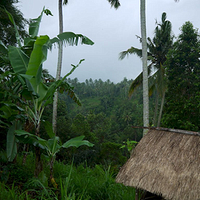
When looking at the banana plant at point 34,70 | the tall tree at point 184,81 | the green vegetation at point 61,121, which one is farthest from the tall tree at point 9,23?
the tall tree at point 184,81

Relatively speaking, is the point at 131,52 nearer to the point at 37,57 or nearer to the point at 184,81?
the point at 184,81

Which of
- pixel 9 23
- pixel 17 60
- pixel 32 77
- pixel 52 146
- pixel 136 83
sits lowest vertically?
pixel 52 146

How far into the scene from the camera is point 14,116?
16.5 feet

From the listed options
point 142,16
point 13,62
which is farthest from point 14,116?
point 142,16

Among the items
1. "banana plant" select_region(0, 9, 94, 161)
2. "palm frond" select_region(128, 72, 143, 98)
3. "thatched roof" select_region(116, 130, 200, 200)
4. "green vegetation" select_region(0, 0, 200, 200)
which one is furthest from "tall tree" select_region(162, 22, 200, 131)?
"banana plant" select_region(0, 9, 94, 161)

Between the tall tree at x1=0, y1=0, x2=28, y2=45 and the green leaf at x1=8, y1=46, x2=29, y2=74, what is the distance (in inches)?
189

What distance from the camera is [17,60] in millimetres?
5129

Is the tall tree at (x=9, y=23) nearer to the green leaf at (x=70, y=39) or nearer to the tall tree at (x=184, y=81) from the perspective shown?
the green leaf at (x=70, y=39)

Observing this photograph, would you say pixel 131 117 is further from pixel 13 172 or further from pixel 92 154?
pixel 13 172

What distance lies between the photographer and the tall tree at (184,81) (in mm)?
12344

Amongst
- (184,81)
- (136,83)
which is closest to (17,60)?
(184,81)

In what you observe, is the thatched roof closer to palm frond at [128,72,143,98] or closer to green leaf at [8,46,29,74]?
green leaf at [8,46,29,74]

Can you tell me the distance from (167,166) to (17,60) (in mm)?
4098

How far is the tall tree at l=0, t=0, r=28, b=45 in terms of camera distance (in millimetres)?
9193
